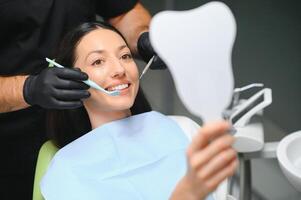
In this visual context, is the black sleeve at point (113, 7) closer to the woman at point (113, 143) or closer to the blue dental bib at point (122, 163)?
the woman at point (113, 143)

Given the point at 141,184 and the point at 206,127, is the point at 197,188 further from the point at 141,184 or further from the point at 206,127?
the point at 141,184

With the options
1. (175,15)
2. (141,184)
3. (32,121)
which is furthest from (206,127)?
(32,121)

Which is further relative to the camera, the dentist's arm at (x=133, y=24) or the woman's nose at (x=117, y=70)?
the dentist's arm at (x=133, y=24)

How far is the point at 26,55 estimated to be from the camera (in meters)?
1.32

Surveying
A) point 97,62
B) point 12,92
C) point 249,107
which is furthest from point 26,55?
point 249,107

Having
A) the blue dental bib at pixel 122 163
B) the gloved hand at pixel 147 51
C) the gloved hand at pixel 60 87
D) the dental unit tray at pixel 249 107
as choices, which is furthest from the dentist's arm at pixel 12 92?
the dental unit tray at pixel 249 107

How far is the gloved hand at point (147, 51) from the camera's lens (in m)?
1.33

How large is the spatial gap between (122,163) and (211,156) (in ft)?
1.78

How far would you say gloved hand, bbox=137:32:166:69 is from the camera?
1328 mm

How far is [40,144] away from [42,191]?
12.4 inches

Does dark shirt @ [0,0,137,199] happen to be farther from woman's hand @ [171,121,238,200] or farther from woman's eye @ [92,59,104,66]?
woman's hand @ [171,121,238,200]

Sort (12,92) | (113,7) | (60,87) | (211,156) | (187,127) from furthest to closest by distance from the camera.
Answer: (113,7) → (187,127) → (12,92) → (60,87) → (211,156)

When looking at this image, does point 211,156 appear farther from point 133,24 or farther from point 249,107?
point 133,24

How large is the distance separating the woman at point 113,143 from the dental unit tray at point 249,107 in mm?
149
